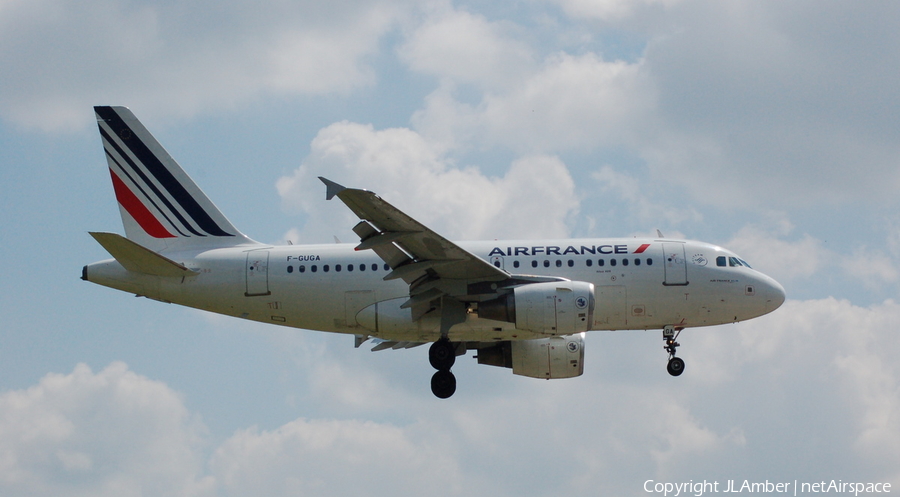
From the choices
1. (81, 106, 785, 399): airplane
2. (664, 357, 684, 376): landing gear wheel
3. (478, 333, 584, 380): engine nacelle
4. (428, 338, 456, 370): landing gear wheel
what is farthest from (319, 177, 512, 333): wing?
(664, 357, 684, 376): landing gear wheel

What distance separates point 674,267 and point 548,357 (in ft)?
20.0

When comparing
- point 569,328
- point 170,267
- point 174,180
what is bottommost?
point 569,328

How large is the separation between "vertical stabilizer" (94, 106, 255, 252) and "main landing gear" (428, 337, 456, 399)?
8128 mm

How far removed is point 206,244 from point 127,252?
11.5 ft

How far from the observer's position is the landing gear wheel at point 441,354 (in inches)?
1403

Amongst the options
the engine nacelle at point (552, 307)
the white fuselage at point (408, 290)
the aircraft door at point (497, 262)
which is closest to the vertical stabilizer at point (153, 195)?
the white fuselage at point (408, 290)

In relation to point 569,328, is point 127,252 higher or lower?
higher

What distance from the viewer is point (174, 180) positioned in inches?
1559

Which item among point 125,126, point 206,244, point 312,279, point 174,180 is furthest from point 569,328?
point 125,126

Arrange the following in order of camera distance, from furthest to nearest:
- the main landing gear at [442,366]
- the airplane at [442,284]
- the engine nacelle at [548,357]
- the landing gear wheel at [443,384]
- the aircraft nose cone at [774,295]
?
1. the engine nacelle at [548,357]
2. the aircraft nose cone at [774,295]
3. the landing gear wheel at [443,384]
4. the main landing gear at [442,366]
5. the airplane at [442,284]

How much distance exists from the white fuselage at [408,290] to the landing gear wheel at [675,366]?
1.36m

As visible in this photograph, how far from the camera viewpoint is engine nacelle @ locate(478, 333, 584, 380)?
1554 inches

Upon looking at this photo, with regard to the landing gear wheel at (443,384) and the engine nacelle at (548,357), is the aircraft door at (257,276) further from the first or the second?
the engine nacelle at (548,357)

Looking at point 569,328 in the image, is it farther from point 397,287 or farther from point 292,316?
point 292,316
